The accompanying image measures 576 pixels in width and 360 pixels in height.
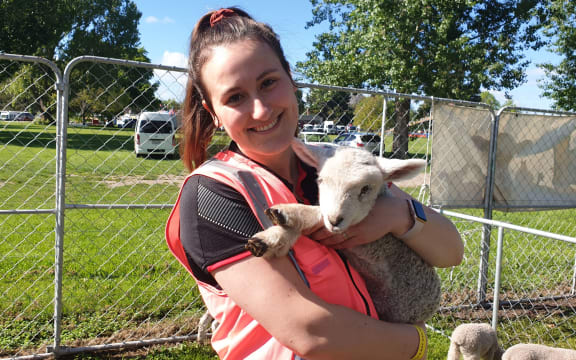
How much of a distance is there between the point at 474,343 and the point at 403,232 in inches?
99.9

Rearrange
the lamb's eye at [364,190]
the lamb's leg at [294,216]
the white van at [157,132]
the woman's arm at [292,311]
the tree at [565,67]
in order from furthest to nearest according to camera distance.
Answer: the tree at [565,67], the white van at [157,132], the lamb's eye at [364,190], the lamb's leg at [294,216], the woman's arm at [292,311]

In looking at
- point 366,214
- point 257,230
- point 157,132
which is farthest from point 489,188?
point 257,230

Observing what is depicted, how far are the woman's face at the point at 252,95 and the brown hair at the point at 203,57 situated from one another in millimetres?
45

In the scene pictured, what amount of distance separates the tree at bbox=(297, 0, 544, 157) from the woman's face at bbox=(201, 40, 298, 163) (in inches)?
743

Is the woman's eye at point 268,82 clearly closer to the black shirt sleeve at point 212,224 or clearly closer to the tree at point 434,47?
the black shirt sleeve at point 212,224

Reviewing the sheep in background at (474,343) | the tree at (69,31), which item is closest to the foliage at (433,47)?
the tree at (69,31)

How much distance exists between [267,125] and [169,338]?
370 centimetres

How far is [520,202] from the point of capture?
18.8 feet

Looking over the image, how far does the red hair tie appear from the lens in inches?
72.1

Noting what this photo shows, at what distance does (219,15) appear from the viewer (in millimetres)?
1877

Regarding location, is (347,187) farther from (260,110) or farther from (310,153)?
(260,110)

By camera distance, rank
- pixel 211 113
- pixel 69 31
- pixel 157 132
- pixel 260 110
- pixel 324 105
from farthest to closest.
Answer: pixel 69 31 < pixel 324 105 < pixel 157 132 < pixel 211 113 < pixel 260 110

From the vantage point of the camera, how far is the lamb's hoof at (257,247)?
1.40 meters

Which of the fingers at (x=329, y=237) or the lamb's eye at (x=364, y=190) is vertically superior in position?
the lamb's eye at (x=364, y=190)
